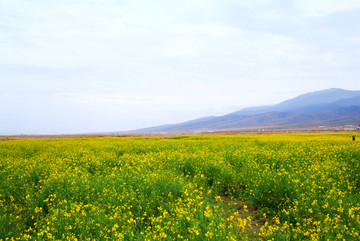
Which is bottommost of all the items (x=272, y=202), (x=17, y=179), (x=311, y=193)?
(x=272, y=202)

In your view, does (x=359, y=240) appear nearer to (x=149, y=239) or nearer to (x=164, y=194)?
(x=149, y=239)

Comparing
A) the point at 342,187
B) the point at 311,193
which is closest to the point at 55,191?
the point at 311,193

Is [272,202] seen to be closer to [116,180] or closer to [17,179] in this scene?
[116,180]

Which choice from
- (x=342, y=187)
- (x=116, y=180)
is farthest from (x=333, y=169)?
(x=116, y=180)

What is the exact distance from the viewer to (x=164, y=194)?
6.88 meters

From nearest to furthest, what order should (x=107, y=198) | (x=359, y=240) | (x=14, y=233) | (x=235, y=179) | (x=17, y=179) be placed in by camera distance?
(x=359, y=240) < (x=14, y=233) < (x=107, y=198) < (x=235, y=179) < (x=17, y=179)

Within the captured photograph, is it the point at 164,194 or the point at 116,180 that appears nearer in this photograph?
the point at 164,194

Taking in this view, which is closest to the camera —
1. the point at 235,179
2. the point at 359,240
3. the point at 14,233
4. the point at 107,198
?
the point at 359,240

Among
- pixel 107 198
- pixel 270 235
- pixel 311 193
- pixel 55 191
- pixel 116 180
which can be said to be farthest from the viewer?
pixel 116 180

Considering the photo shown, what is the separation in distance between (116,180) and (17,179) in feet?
14.3

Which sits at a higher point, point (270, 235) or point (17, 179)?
point (17, 179)

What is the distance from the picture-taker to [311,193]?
6.18m

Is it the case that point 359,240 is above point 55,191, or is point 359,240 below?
below

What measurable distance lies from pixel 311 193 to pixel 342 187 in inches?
58.9
